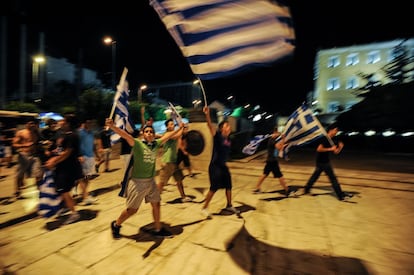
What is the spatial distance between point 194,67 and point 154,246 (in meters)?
2.75

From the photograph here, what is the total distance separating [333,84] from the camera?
144 feet

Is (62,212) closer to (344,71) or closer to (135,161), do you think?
(135,161)

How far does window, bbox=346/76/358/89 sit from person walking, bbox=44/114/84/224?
1829 inches

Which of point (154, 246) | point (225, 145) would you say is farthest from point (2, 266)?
point (225, 145)

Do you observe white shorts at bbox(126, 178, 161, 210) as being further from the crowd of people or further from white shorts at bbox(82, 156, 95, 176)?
white shorts at bbox(82, 156, 95, 176)

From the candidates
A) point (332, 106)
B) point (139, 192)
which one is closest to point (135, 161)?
point (139, 192)

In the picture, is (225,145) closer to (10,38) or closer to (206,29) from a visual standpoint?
(206,29)

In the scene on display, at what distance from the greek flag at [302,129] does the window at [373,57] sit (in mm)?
44017

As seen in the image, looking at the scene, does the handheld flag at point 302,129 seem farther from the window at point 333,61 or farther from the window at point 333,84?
the window at point 333,61

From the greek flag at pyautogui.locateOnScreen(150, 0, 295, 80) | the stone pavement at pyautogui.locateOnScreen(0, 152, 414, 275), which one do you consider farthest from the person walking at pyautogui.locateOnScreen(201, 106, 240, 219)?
the greek flag at pyautogui.locateOnScreen(150, 0, 295, 80)

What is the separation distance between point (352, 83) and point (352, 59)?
3956 millimetres

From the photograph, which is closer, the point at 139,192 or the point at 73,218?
the point at 139,192

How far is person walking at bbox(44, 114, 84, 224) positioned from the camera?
4695mm

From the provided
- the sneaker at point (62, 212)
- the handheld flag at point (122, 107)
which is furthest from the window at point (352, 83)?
the sneaker at point (62, 212)
